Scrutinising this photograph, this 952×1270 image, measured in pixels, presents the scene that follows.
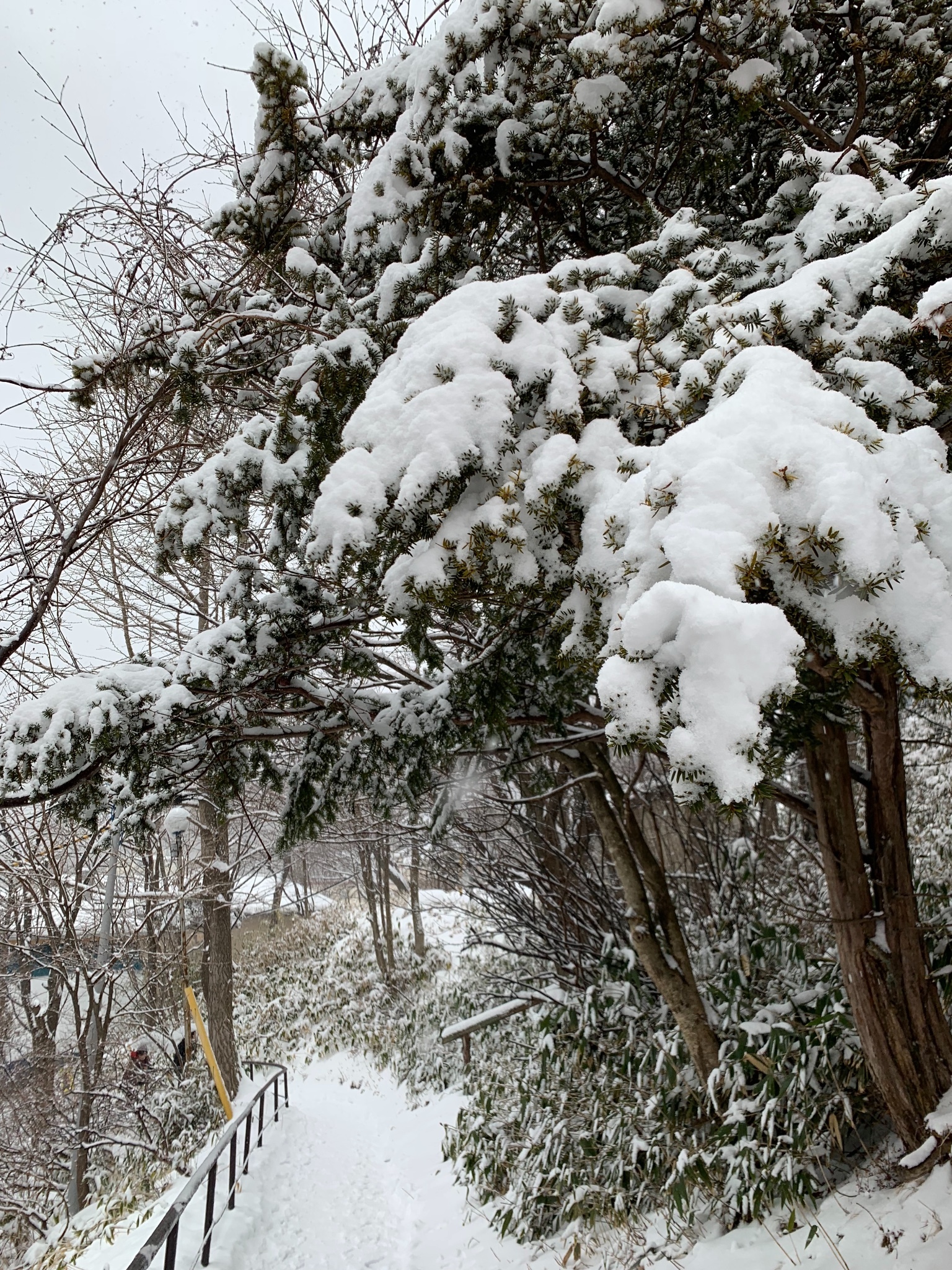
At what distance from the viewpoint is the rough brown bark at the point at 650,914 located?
397cm

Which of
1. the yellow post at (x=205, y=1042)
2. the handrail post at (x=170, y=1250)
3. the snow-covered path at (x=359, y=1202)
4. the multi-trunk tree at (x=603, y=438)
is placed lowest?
the snow-covered path at (x=359, y=1202)

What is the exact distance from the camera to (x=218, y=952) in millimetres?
9062

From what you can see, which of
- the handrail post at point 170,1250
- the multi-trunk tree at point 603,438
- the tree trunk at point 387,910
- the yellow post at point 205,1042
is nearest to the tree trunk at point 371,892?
the tree trunk at point 387,910

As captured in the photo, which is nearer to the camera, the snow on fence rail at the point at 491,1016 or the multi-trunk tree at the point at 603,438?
the multi-trunk tree at the point at 603,438

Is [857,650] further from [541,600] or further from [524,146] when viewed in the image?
[524,146]

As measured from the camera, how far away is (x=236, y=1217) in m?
5.17

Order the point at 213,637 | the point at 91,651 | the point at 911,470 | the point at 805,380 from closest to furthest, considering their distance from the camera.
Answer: the point at 911,470, the point at 805,380, the point at 213,637, the point at 91,651

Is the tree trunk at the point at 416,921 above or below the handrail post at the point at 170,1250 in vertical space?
above

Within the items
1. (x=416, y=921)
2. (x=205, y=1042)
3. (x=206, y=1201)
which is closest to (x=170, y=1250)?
(x=206, y=1201)

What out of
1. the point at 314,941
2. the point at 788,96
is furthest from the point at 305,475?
the point at 314,941

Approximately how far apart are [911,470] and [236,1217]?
6303mm

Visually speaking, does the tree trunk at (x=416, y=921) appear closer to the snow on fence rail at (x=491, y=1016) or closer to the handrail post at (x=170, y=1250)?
the snow on fence rail at (x=491, y=1016)

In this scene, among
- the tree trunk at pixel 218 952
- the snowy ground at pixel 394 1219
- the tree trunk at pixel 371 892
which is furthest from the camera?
the tree trunk at pixel 371 892

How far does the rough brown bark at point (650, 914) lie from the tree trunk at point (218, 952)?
17.6 feet
